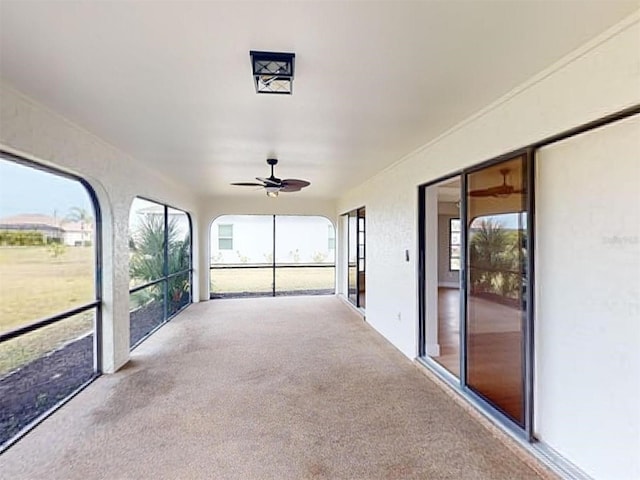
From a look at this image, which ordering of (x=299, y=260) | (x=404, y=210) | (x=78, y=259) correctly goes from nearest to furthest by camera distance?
(x=78, y=259) < (x=404, y=210) < (x=299, y=260)

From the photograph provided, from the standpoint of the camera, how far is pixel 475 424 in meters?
2.96

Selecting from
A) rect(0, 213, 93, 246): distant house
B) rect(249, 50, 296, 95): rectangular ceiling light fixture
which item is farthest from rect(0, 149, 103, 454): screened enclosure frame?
rect(249, 50, 296, 95): rectangular ceiling light fixture

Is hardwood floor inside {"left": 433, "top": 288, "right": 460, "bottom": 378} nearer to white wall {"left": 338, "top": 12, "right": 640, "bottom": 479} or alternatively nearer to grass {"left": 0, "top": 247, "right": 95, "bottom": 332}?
white wall {"left": 338, "top": 12, "right": 640, "bottom": 479}

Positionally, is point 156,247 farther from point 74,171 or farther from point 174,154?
point 74,171

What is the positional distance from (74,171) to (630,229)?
4.09 metres

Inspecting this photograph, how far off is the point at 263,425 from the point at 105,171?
296cm

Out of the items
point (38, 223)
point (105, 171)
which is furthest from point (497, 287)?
point (105, 171)

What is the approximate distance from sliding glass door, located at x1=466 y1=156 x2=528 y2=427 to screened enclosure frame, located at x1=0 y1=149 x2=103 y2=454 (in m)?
3.63

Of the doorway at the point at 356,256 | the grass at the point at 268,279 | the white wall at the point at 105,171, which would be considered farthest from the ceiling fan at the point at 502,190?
the grass at the point at 268,279

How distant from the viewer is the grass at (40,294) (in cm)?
280

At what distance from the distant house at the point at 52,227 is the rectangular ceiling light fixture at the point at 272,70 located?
2.12m

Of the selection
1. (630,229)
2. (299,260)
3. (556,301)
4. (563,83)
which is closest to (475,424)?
(556,301)

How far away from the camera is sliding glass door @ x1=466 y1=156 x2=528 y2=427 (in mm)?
2707

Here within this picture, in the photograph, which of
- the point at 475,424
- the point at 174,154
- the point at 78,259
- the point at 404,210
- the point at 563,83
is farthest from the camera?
the point at 404,210
